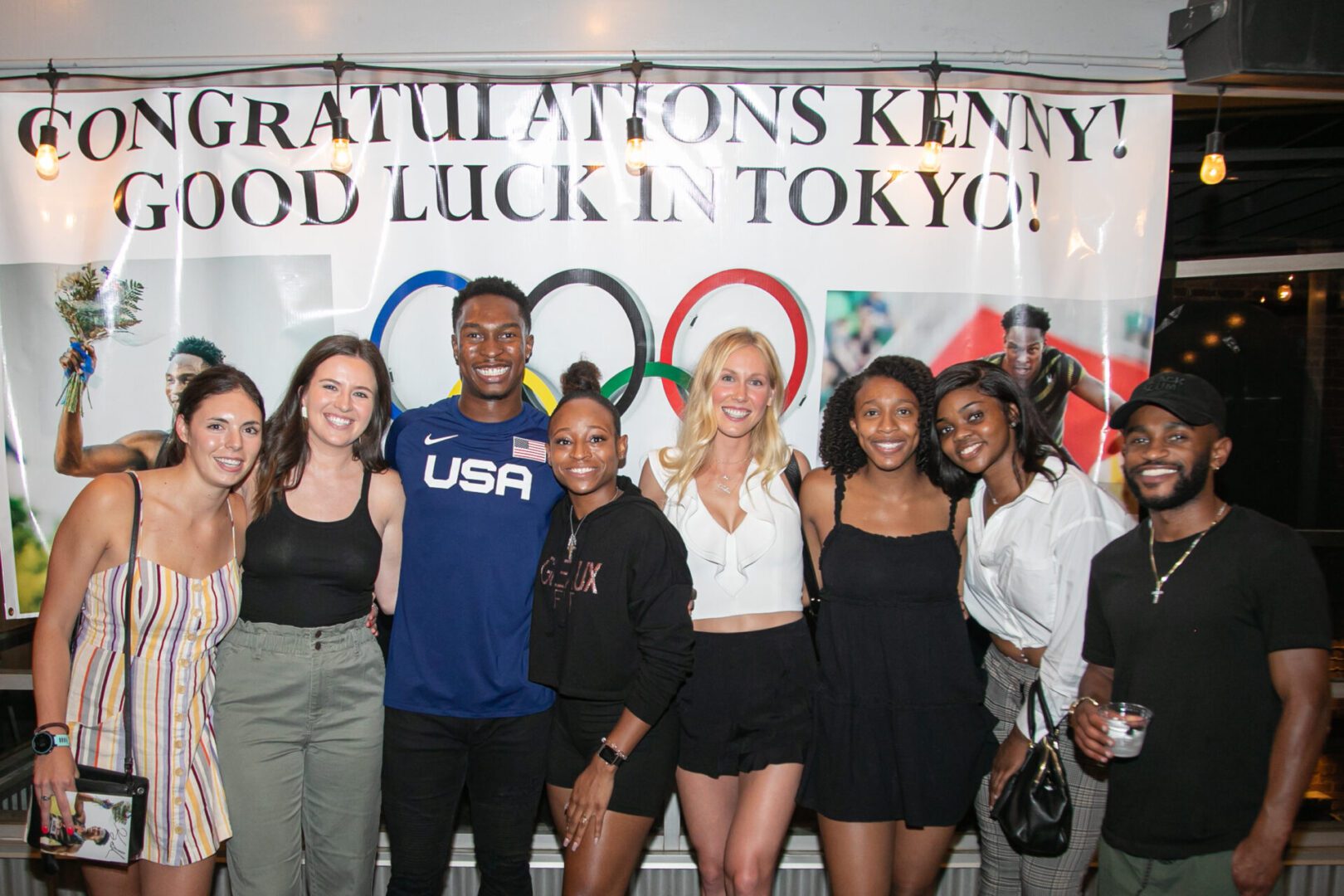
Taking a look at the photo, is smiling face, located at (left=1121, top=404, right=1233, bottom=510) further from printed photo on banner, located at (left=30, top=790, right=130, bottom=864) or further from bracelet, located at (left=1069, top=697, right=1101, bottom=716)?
printed photo on banner, located at (left=30, top=790, right=130, bottom=864)

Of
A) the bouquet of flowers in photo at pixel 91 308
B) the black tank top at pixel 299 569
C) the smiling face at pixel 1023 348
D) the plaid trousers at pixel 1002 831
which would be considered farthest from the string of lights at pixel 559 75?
the plaid trousers at pixel 1002 831

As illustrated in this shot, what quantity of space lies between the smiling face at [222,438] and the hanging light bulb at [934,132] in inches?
102

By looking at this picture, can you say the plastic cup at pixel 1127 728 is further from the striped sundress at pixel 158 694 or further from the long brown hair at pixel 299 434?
the striped sundress at pixel 158 694

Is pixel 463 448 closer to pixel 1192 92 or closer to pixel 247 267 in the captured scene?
pixel 247 267

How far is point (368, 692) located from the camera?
2.58 meters

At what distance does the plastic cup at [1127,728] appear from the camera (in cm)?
211

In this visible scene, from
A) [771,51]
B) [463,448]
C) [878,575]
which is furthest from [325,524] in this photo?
[771,51]

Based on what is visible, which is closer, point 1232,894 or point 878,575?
point 1232,894

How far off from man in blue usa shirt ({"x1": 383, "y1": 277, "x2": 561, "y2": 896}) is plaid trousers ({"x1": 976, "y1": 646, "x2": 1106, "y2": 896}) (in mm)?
1477

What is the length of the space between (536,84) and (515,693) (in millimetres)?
2320

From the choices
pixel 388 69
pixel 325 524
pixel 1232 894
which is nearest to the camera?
pixel 1232 894

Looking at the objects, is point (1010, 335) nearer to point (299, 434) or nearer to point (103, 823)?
point (299, 434)

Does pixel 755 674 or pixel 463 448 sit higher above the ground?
pixel 463 448

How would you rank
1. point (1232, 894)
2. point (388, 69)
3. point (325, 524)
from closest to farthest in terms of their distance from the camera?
1. point (1232, 894)
2. point (325, 524)
3. point (388, 69)
